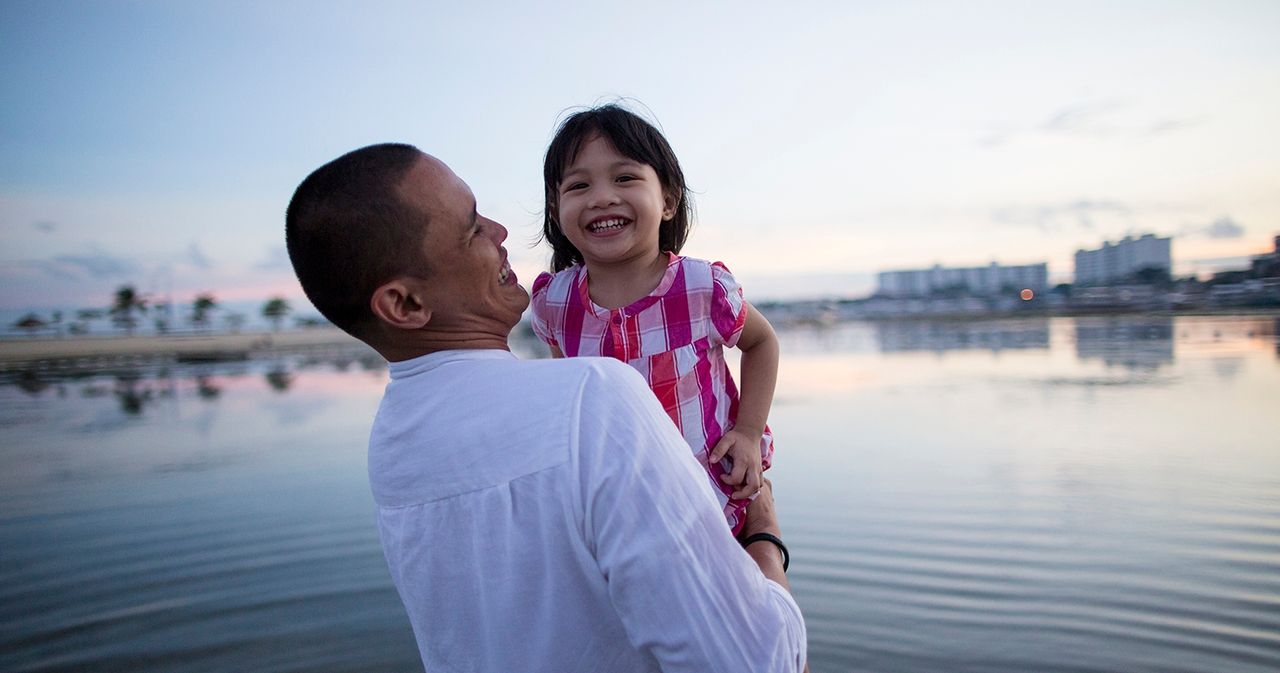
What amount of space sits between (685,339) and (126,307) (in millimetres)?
75828

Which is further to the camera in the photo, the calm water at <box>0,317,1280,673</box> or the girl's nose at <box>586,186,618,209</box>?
the calm water at <box>0,317,1280,673</box>

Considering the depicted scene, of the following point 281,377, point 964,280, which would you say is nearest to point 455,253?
point 281,377

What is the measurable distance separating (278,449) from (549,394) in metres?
8.77

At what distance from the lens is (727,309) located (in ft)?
6.95

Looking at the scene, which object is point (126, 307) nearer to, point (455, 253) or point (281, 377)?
point (281, 377)

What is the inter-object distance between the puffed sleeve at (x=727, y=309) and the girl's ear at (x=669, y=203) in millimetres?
297

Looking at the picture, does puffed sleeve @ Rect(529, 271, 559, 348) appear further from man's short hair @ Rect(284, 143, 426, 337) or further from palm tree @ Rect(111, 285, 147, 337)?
palm tree @ Rect(111, 285, 147, 337)

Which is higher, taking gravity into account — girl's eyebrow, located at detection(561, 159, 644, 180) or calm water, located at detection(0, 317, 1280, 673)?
girl's eyebrow, located at detection(561, 159, 644, 180)

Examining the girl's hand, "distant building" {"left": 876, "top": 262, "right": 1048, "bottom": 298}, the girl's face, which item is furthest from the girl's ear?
"distant building" {"left": 876, "top": 262, "right": 1048, "bottom": 298}

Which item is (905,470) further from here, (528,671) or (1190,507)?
(528,671)

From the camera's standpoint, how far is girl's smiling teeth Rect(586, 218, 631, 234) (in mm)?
2148

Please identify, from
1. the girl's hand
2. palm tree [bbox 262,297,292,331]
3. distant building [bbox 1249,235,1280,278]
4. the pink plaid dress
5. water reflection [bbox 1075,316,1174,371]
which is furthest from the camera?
palm tree [bbox 262,297,292,331]

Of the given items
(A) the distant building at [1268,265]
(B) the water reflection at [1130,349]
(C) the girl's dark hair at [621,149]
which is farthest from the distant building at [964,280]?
(C) the girl's dark hair at [621,149]

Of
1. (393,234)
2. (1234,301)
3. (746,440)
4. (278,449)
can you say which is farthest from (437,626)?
(1234,301)
